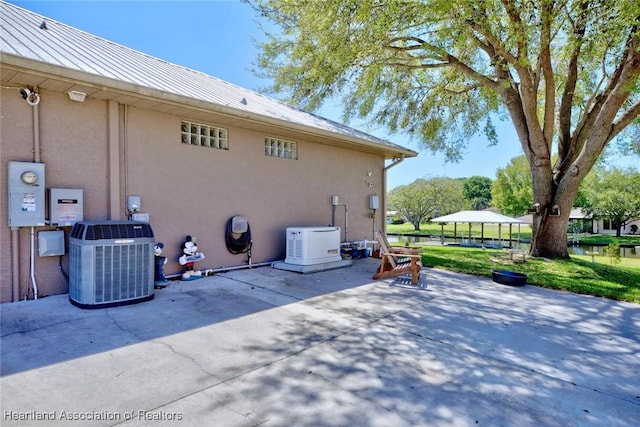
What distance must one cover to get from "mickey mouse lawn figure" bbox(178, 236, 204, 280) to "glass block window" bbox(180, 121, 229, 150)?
174 cm

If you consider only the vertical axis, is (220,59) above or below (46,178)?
above

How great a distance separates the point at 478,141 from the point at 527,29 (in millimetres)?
5237

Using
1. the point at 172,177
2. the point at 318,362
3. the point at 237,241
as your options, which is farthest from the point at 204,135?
the point at 318,362

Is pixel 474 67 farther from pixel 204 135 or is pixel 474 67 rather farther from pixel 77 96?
pixel 77 96

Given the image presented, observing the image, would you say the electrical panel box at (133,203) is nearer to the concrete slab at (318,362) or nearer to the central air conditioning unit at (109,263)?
the central air conditioning unit at (109,263)

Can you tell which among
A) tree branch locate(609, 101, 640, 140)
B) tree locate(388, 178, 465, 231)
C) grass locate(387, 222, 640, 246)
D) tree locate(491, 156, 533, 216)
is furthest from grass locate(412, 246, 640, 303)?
tree locate(388, 178, 465, 231)

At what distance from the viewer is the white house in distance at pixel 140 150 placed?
166 inches

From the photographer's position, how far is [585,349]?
10.6 feet

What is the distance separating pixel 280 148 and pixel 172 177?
8.39 feet

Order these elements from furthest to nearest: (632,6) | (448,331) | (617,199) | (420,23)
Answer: (617,199), (420,23), (632,6), (448,331)

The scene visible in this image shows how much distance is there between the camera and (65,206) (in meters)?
4.52

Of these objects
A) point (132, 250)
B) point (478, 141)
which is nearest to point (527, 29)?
Answer: point (478, 141)

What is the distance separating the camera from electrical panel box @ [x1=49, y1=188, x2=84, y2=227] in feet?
14.5

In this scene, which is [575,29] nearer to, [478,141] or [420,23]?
[420,23]
